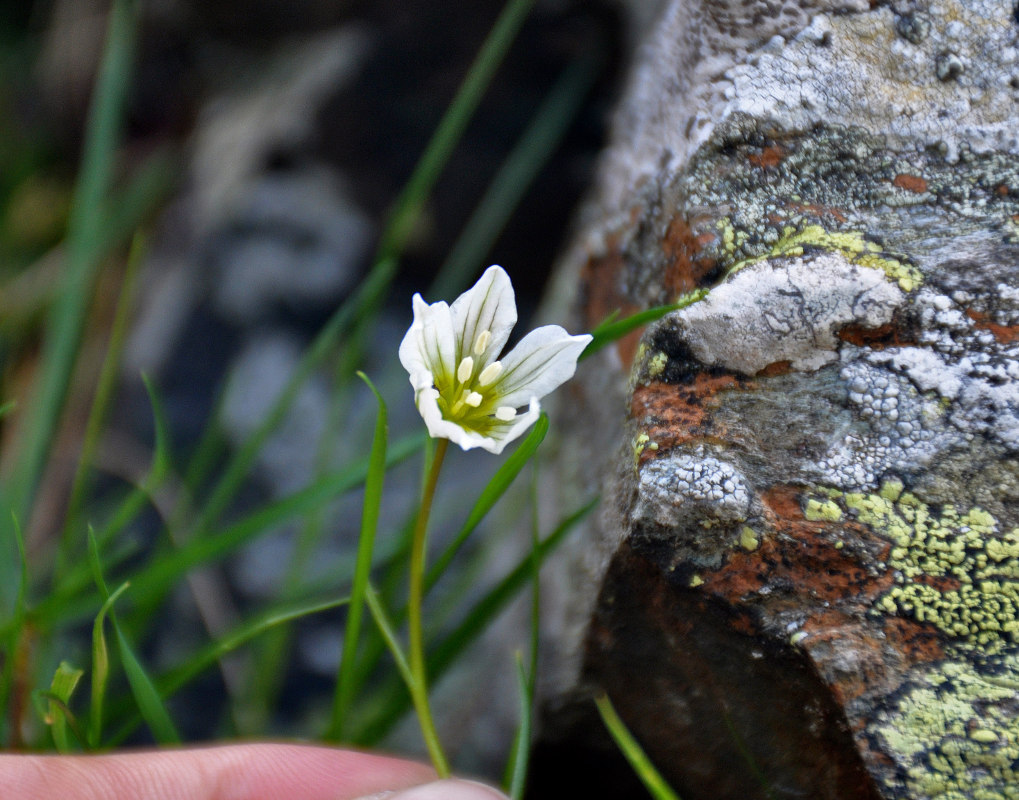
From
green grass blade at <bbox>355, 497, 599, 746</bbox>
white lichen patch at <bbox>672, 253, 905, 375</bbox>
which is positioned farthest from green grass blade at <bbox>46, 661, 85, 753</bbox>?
white lichen patch at <bbox>672, 253, 905, 375</bbox>

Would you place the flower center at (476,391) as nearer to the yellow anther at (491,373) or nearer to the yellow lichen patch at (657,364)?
the yellow anther at (491,373)

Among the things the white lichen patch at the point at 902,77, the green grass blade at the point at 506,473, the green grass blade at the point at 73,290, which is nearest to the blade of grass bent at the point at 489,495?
the green grass blade at the point at 506,473

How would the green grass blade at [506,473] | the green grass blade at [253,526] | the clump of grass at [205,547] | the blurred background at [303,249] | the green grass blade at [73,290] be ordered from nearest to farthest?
the green grass blade at [506,473], the clump of grass at [205,547], the green grass blade at [253,526], the green grass blade at [73,290], the blurred background at [303,249]

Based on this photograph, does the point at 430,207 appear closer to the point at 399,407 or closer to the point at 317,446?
the point at 399,407

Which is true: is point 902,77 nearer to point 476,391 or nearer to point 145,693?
point 476,391

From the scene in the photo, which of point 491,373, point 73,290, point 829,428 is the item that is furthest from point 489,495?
point 73,290

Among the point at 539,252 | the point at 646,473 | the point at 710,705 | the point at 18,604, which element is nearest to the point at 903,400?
the point at 646,473

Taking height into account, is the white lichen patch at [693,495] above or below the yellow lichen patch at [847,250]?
below
